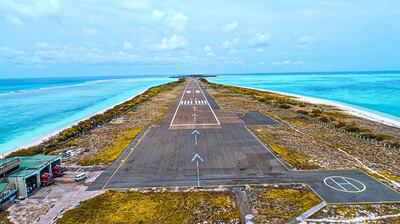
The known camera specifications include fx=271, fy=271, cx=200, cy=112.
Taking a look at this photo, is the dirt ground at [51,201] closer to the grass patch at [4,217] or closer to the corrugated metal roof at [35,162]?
the grass patch at [4,217]

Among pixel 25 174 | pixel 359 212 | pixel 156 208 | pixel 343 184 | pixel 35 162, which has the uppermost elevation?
pixel 35 162

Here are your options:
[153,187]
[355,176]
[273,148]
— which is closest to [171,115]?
[273,148]

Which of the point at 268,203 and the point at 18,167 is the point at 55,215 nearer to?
the point at 18,167

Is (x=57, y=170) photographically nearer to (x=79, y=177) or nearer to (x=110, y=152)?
(x=79, y=177)

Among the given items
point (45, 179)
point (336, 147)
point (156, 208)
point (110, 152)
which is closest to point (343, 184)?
point (336, 147)

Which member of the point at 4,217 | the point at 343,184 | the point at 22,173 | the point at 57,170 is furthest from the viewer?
the point at 57,170

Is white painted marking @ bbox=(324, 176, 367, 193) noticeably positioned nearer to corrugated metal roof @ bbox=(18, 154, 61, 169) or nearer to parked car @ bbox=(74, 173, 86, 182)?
parked car @ bbox=(74, 173, 86, 182)
